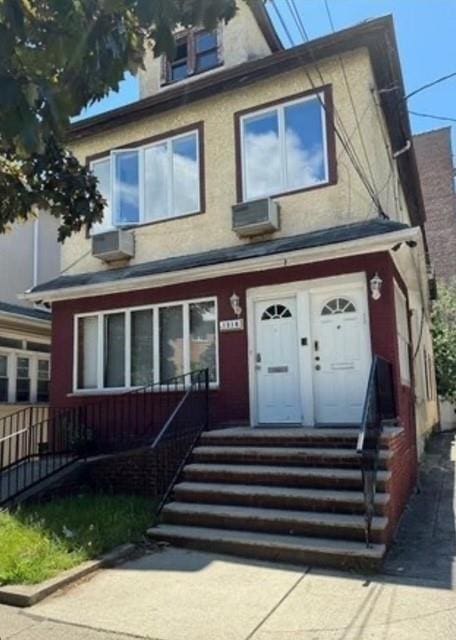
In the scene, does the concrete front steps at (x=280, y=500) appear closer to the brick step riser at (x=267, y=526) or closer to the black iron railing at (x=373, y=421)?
the brick step riser at (x=267, y=526)

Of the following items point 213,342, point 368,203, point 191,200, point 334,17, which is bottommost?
point 213,342

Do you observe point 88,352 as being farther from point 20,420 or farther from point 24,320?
point 20,420

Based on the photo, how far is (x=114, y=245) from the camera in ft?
36.0

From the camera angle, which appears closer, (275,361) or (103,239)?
(275,361)

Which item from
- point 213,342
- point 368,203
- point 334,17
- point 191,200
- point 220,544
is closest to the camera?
point 220,544

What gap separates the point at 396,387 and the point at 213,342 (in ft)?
10.7

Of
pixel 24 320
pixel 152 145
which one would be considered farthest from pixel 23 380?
pixel 152 145

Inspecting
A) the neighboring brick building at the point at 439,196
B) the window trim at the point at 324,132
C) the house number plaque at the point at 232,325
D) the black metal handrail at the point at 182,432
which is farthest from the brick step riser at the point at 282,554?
the neighboring brick building at the point at 439,196

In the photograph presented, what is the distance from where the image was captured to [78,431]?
10461 millimetres

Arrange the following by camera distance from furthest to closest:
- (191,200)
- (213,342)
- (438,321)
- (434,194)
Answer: (434,194), (438,321), (191,200), (213,342)

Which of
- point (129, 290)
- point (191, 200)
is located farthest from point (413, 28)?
point (129, 290)

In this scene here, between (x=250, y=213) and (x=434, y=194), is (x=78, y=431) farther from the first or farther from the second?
(x=434, y=194)

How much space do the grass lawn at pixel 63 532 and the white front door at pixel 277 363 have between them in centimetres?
263

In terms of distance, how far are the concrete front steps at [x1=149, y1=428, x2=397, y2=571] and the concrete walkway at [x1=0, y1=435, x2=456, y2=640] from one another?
222 mm
